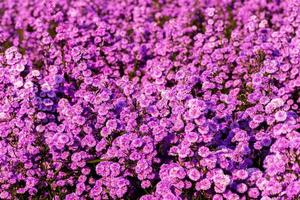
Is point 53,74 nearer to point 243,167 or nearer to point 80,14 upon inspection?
point 80,14

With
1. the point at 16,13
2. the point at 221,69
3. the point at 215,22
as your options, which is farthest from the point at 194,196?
the point at 16,13

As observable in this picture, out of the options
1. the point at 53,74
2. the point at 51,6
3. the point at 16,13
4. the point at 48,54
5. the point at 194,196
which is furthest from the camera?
the point at 16,13

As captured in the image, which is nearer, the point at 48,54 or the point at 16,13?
the point at 48,54

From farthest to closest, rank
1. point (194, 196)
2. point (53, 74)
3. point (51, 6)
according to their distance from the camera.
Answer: point (51, 6), point (53, 74), point (194, 196)

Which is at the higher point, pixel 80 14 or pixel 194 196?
pixel 80 14

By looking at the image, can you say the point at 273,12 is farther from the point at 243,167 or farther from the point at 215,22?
the point at 243,167

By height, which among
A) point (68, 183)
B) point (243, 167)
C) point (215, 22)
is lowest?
point (68, 183)

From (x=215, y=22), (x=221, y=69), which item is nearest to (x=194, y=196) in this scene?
(x=221, y=69)
